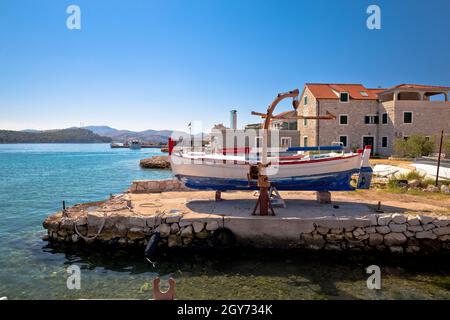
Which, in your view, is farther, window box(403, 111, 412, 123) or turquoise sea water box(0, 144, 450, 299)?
window box(403, 111, 412, 123)

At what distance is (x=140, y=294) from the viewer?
7645 millimetres

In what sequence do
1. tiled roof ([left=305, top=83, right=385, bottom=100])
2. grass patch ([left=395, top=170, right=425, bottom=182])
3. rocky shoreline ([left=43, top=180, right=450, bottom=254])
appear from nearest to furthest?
rocky shoreline ([left=43, top=180, right=450, bottom=254]) < grass patch ([left=395, top=170, right=425, bottom=182]) < tiled roof ([left=305, top=83, right=385, bottom=100])

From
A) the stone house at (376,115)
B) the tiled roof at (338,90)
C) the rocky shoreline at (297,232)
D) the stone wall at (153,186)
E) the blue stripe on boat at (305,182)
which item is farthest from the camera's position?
the tiled roof at (338,90)

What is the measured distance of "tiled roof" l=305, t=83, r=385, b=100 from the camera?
35750 mm

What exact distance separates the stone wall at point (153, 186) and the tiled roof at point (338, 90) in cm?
2497

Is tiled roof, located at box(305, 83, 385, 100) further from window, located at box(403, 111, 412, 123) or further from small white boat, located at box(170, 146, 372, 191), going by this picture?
small white boat, located at box(170, 146, 372, 191)

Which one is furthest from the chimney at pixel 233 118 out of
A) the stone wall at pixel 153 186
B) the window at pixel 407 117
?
→ the window at pixel 407 117

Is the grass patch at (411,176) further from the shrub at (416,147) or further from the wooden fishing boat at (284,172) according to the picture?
the shrub at (416,147)

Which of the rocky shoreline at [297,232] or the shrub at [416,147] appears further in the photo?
the shrub at [416,147]

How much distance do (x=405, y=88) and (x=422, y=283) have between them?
3200cm

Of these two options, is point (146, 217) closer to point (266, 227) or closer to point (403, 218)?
point (266, 227)

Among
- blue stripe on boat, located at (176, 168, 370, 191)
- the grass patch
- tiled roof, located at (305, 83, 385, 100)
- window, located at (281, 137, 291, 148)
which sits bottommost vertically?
the grass patch

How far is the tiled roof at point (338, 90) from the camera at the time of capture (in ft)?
117

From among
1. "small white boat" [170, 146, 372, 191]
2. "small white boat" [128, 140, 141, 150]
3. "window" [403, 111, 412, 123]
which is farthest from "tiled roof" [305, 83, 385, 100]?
"small white boat" [128, 140, 141, 150]
